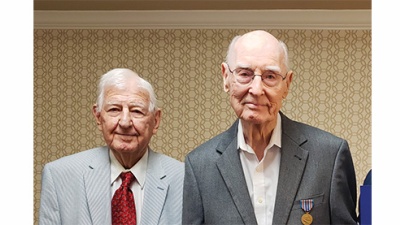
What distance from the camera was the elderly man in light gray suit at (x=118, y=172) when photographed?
225cm

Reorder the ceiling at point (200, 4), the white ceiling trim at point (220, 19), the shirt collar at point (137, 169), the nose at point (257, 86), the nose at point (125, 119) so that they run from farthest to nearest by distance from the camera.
→ the white ceiling trim at point (220, 19) < the ceiling at point (200, 4) < the shirt collar at point (137, 169) < the nose at point (125, 119) < the nose at point (257, 86)

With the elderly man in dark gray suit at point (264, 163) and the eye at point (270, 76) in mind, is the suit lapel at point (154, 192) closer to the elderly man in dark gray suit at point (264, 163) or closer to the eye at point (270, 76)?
the elderly man in dark gray suit at point (264, 163)

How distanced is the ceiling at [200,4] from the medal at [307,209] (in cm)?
317

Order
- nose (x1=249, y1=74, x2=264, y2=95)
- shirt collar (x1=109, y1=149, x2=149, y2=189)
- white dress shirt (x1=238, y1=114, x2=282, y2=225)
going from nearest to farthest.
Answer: nose (x1=249, y1=74, x2=264, y2=95) < white dress shirt (x1=238, y1=114, x2=282, y2=225) < shirt collar (x1=109, y1=149, x2=149, y2=189)

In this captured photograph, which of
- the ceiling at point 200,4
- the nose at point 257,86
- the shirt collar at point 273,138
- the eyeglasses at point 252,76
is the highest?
the ceiling at point 200,4

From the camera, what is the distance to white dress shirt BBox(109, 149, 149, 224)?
7.57 feet

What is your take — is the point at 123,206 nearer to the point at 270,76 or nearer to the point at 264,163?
the point at 264,163

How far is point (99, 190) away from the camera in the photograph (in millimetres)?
2283

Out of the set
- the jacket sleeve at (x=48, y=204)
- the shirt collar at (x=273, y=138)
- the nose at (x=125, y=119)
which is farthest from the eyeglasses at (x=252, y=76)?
the jacket sleeve at (x=48, y=204)

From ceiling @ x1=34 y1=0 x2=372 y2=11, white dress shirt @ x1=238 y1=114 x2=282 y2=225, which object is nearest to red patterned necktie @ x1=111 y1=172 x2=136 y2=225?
white dress shirt @ x1=238 y1=114 x2=282 y2=225

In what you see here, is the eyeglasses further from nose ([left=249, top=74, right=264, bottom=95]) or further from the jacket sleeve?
the jacket sleeve

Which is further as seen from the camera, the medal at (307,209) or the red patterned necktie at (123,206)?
the red patterned necktie at (123,206)

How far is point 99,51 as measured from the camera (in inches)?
207

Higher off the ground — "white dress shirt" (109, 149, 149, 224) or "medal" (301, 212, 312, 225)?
"white dress shirt" (109, 149, 149, 224)
